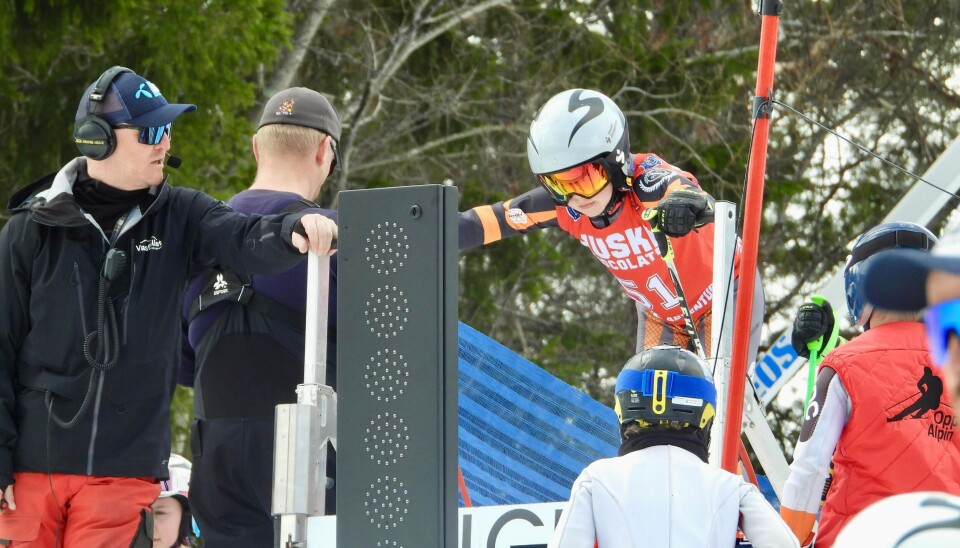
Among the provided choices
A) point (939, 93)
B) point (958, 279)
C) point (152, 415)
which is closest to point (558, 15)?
point (939, 93)

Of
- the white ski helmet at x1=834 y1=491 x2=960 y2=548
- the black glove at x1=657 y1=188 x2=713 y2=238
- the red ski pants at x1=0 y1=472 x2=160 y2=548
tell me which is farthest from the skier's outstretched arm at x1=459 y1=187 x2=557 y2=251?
the white ski helmet at x1=834 y1=491 x2=960 y2=548

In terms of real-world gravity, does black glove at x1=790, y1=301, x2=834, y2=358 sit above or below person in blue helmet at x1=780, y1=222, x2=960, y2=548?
above

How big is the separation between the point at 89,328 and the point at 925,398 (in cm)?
246

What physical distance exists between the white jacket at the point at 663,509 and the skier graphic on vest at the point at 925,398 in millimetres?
802

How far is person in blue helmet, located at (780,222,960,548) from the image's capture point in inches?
159

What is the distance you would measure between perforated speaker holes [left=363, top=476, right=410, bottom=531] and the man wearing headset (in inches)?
34.5

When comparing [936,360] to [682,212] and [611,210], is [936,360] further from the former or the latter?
[611,210]

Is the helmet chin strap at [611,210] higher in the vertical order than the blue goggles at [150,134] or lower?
higher

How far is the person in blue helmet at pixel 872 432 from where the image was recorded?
4.04 metres

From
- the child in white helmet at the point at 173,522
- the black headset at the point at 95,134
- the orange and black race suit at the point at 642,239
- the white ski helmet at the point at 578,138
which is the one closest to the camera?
the black headset at the point at 95,134

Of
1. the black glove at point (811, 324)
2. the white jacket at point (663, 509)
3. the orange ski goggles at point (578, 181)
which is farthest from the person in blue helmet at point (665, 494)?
the black glove at point (811, 324)

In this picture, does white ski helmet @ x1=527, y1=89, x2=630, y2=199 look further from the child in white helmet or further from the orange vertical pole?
the child in white helmet

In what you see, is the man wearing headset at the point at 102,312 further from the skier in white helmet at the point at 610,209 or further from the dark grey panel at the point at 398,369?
the skier in white helmet at the point at 610,209

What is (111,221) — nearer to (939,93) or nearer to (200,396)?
(200,396)
